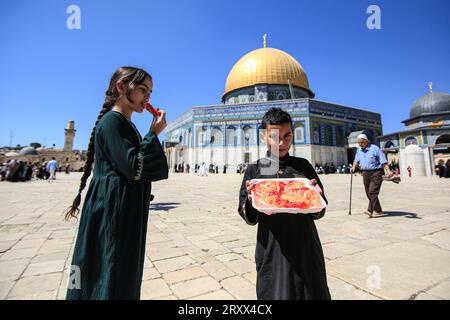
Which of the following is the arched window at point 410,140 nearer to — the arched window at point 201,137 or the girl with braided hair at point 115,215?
the arched window at point 201,137

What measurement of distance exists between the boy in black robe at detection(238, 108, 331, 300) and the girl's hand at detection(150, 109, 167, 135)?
1.92 ft

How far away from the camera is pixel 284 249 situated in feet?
4.24

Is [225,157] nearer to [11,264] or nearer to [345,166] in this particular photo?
[345,166]

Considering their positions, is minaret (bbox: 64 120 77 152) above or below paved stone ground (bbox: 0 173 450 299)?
above

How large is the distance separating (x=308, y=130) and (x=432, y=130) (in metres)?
12.0

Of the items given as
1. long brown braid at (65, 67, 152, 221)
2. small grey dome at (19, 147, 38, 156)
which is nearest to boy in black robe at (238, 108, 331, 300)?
long brown braid at (65, 67, 152, 221)

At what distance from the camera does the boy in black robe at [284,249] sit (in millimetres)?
1246

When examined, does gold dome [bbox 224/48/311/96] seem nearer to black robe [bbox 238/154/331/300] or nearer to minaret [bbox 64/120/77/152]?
black robe [bbox 238/154/331/300]

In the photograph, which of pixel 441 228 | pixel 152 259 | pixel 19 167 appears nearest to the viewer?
pixel 152 259

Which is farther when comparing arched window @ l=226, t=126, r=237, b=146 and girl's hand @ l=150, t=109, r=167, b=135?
arched window @ l=226, t=126, r=237, b=146

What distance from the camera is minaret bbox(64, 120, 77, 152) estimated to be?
45188 mm

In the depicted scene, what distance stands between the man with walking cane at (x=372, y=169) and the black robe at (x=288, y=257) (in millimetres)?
3761

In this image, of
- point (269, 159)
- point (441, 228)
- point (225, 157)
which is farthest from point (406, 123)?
point (269, 159)

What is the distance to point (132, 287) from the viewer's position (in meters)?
1.08
